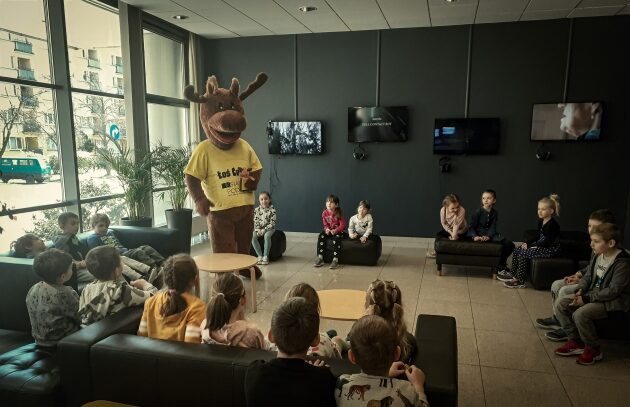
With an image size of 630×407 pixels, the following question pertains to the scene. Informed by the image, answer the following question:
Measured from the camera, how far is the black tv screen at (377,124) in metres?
6.59

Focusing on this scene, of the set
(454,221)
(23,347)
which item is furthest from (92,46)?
(454,221)

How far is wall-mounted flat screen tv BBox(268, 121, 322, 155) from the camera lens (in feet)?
22.8

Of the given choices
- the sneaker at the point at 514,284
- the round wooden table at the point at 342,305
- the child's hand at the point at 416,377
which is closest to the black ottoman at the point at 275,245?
the round wooden table at the point at 342,305

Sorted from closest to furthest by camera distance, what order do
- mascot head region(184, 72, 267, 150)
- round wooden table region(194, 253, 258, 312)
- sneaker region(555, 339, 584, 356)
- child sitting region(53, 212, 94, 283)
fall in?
1. sneaker region(555, 339, 584, 356)
2. round wooden table region(194, 253, 258, 312)
3. child sitting region(53, 212, 94, 283)
4. mascot head region(184, 72, 267, 150)

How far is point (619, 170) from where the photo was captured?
6000mm

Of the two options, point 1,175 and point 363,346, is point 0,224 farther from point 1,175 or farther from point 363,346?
point 363,346

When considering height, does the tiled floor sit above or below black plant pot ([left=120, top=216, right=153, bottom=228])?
below

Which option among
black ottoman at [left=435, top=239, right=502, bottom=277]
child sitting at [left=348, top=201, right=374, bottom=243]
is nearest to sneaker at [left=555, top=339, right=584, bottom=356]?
black ottoman at [left=435, top=239, right=502, bottom=277]

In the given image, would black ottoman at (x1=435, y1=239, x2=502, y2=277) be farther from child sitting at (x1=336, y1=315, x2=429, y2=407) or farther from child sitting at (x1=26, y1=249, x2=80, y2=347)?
child sitting at (x1=26, y1=249, x2=80, y2=347)

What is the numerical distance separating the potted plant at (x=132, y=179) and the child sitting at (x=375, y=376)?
175 inches


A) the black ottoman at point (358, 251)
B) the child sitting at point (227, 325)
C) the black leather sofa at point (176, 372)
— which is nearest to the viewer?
the black leather sofa at point (176, 372)

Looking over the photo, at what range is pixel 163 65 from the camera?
6.66 m

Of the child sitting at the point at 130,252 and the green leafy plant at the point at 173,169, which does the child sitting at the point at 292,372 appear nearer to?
the child sitting at the point at 130,252

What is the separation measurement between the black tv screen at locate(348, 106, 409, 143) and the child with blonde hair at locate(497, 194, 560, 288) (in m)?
2.39
